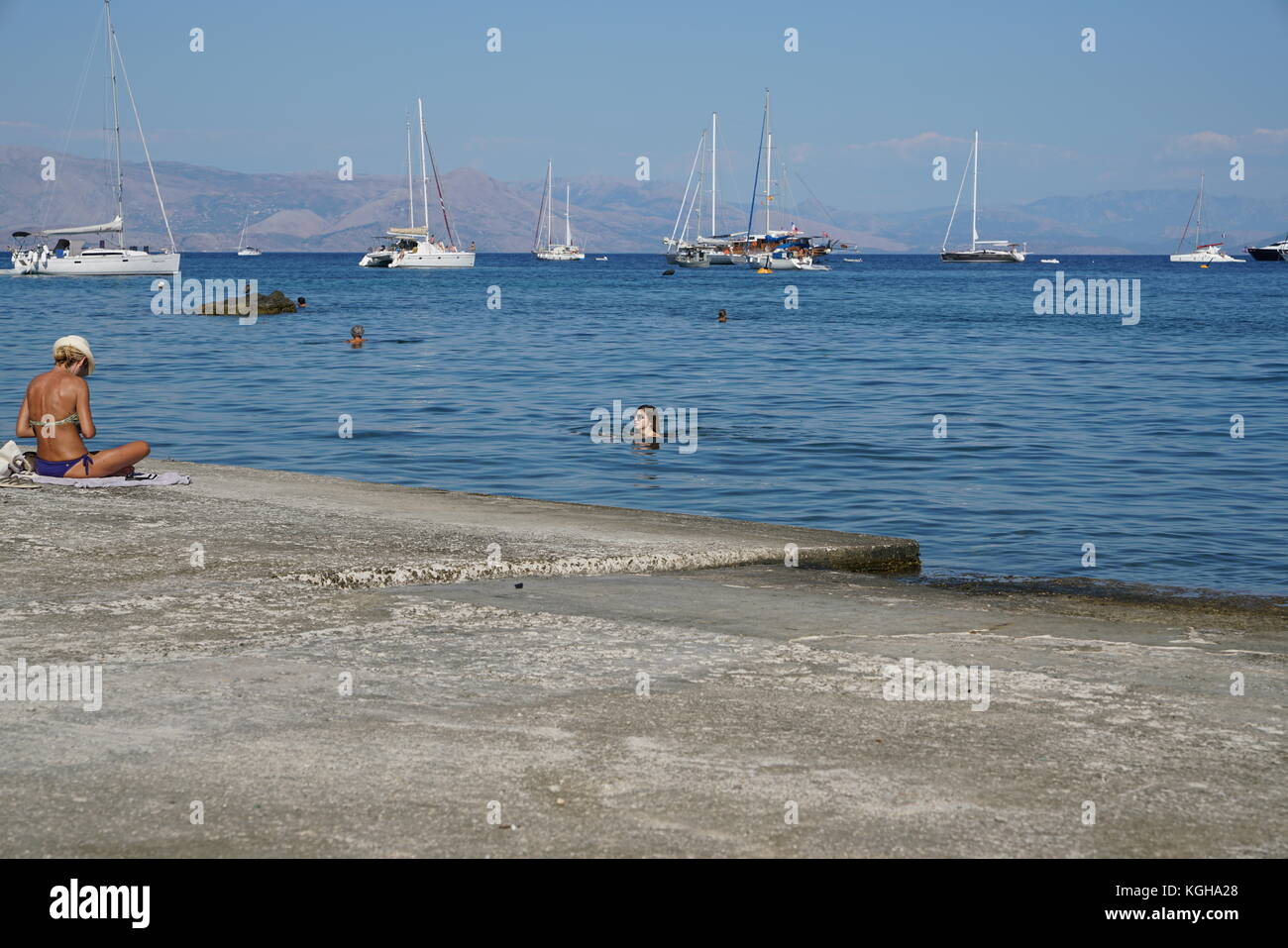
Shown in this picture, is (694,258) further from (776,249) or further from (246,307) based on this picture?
(246,307)

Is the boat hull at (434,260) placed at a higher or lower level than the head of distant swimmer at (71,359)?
higher

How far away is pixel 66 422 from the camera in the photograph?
32.7 ft

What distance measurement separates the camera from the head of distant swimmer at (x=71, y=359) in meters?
9.85

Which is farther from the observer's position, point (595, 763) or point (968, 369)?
point (968, 369)

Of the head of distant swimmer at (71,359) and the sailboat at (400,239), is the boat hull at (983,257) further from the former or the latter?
the head of distant swimmer at (71,359)

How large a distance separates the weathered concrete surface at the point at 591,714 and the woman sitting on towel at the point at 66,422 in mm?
1766

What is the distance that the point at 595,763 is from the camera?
4.45 metres

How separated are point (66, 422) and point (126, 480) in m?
0.61

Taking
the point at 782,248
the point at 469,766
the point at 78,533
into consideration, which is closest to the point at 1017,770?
the point at 469,766

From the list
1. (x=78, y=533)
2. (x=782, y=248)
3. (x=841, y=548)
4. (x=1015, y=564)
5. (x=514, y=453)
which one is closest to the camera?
(x=78, y=533)

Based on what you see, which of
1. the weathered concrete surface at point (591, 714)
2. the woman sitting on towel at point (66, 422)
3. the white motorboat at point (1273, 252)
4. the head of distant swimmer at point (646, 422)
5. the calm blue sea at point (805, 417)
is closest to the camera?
the weathered concrete surface at point (591, 714)

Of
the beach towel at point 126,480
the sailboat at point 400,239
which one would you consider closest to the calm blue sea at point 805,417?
the beach towel at point 126,480
